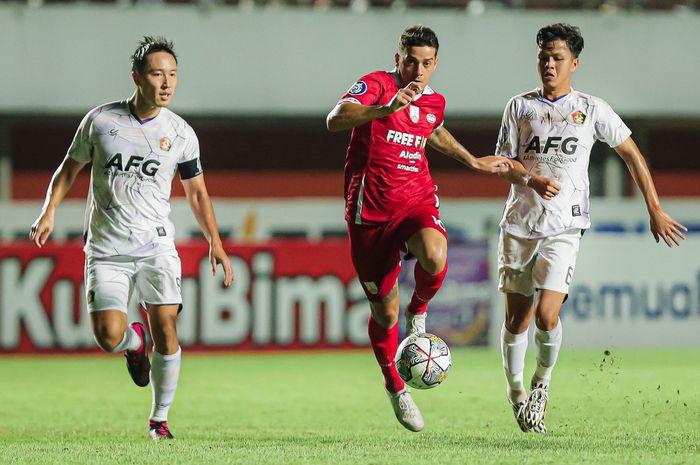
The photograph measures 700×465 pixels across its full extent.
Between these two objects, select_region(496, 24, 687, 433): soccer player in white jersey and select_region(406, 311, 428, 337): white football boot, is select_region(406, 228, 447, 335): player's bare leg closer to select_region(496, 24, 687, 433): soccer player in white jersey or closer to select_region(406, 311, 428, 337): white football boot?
select_region(406, 311, 428, 337): white football boot

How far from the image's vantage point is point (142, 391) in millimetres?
10086

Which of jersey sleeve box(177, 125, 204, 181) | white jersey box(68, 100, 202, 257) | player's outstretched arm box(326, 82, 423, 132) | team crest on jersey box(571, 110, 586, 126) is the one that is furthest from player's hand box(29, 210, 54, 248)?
team crest on jersey box(571, 110, 586, 126)

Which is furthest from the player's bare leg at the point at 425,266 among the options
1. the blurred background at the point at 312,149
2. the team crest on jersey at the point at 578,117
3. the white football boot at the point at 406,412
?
the blurred background at the point at 312,149

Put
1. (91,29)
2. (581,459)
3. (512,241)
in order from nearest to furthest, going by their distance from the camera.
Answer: (581,459) → (512,241) → (91,29)

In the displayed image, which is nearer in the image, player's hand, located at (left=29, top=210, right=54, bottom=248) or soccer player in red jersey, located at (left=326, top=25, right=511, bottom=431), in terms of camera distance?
player's hand, located at (left=29, top=210, right=54, bottom=248)

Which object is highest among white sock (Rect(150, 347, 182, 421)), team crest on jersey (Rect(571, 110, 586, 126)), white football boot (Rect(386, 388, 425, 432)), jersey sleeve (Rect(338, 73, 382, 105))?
jersey sleeve (Rect(338, 73, 382, 105))

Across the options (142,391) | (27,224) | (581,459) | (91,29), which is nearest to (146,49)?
(581,459)

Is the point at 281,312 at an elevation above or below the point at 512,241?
below

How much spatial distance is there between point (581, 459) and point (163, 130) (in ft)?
9.27

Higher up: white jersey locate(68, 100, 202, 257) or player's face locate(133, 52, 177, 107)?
player's face locate(133, 52, 177, 107)

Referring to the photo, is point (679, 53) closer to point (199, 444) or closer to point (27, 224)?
point (27, 224)

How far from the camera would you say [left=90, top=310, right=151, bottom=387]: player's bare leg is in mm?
6637

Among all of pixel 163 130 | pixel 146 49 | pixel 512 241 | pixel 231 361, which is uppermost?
pixel 146 49

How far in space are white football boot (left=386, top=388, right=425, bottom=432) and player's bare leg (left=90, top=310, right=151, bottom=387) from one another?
147cm
